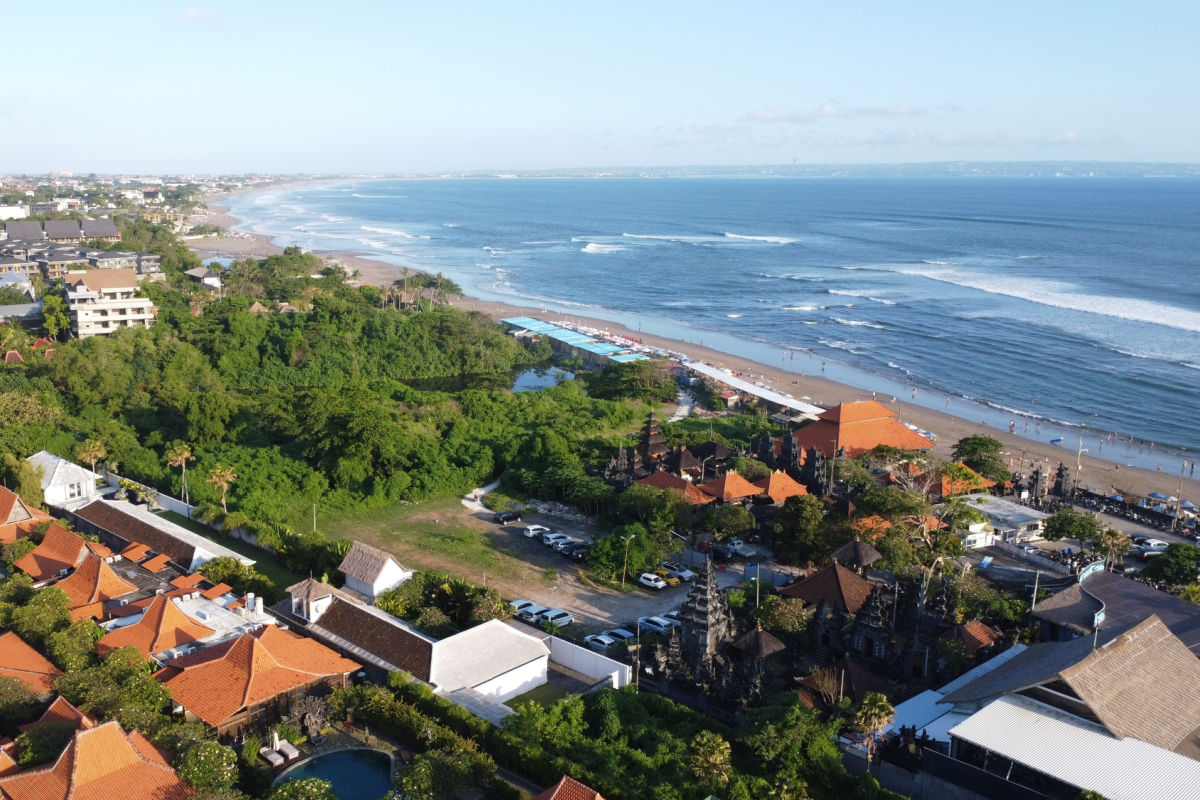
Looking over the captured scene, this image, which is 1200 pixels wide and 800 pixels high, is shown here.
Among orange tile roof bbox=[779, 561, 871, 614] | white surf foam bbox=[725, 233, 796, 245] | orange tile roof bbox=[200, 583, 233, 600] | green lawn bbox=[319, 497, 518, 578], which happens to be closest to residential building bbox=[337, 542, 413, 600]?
orange tile roof bbox=[200, 583, 233, 600]

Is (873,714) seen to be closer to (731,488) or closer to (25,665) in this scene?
(731,488)

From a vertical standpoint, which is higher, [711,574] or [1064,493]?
[711,574]

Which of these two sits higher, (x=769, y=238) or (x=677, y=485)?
(x=769, y=238)

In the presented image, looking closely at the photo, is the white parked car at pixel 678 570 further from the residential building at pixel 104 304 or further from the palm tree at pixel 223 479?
the residential building at pixel 104 304

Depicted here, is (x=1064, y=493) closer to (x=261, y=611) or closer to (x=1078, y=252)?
(x=261, y=611)

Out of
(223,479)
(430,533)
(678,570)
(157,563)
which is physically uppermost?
(223,479)

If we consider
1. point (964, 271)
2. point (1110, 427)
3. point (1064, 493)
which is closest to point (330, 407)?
point (1064, 493)

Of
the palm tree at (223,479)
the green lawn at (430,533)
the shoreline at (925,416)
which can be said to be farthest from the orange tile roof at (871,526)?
the palm tree at (223,479)

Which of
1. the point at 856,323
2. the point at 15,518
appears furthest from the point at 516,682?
the point at 856,323
